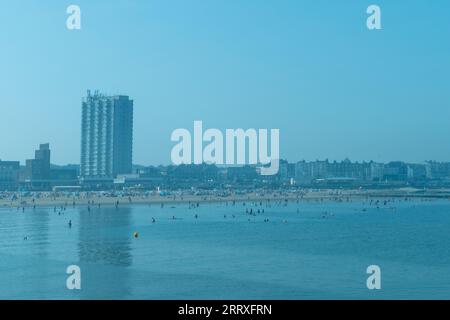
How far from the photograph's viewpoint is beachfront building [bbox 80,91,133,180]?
13738 cm

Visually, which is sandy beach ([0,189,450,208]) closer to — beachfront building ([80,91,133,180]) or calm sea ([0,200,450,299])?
beachfront building ([80,91,133,180])

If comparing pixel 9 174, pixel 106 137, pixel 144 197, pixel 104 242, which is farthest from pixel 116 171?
pixel 104 242

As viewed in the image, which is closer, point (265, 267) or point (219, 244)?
point (265, 267)

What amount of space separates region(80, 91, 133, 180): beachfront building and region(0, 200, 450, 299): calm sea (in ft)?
270

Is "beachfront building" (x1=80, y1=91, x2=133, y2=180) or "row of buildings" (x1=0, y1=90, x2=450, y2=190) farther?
"beachfront building" (x1=80, y1=91, x2=133, y2=180)

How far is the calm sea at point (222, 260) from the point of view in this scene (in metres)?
22.8

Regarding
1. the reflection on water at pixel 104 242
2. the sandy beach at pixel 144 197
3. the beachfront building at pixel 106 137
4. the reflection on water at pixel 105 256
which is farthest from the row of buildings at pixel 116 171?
the reflection on water at pixel 105 256

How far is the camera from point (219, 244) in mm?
39062

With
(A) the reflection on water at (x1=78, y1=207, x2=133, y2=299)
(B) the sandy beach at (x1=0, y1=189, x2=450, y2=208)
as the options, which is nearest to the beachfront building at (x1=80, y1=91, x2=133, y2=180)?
(B) the sandy beach at (x1=0, y1=189, x2=450, y2=208)

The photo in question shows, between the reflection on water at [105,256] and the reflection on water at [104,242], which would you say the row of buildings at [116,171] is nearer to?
the reflection on water at [104,242]

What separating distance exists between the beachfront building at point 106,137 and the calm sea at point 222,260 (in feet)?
270

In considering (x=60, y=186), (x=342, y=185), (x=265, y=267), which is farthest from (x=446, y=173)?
(x=265, y=267)
